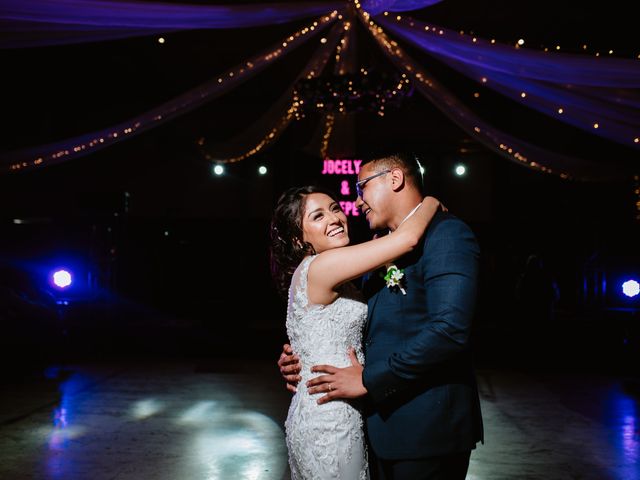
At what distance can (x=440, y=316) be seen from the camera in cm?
176

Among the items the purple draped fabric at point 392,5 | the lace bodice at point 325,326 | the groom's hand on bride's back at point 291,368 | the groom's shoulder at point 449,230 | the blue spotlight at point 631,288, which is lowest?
the blue spotlight at point 631,288

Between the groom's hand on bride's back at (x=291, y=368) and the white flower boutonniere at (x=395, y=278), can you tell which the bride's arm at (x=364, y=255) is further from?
the groom's hand on bride's back at (x=291, y=368)

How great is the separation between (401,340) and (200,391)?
473cm

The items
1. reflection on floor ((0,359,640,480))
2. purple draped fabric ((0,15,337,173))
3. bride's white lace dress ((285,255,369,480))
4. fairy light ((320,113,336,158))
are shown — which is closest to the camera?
bride's white lace dress ((285,255,369,480))

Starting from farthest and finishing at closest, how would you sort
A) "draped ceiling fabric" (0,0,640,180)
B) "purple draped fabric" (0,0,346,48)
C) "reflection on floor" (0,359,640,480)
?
"reflection on floor" (0,359,640,480), "draped ceiling fabric" (0,0,640,180), "purple draped fabric" (0,0,346,48)

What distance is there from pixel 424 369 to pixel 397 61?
3.99m

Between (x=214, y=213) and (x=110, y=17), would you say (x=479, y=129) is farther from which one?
(x=214, y=213)

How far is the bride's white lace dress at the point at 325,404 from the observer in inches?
81.0

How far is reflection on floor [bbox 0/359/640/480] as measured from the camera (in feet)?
13.0

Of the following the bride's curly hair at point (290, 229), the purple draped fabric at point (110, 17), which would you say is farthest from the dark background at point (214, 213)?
the bride's curly hair at point (290, 229)

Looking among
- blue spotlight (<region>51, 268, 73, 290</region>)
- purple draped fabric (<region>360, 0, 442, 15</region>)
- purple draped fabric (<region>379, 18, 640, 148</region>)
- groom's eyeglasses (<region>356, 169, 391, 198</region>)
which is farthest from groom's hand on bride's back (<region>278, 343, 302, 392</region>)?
blue spotlight (<region>51, 268, 73, 290</region>)

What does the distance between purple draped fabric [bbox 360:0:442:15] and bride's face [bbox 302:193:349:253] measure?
7.78 ft

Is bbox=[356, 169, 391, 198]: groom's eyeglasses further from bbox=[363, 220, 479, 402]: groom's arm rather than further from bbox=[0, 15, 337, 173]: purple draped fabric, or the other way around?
bbox=[0, 15, 337, 173]: purple draped fabric

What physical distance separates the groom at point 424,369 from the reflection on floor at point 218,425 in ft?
6.85
